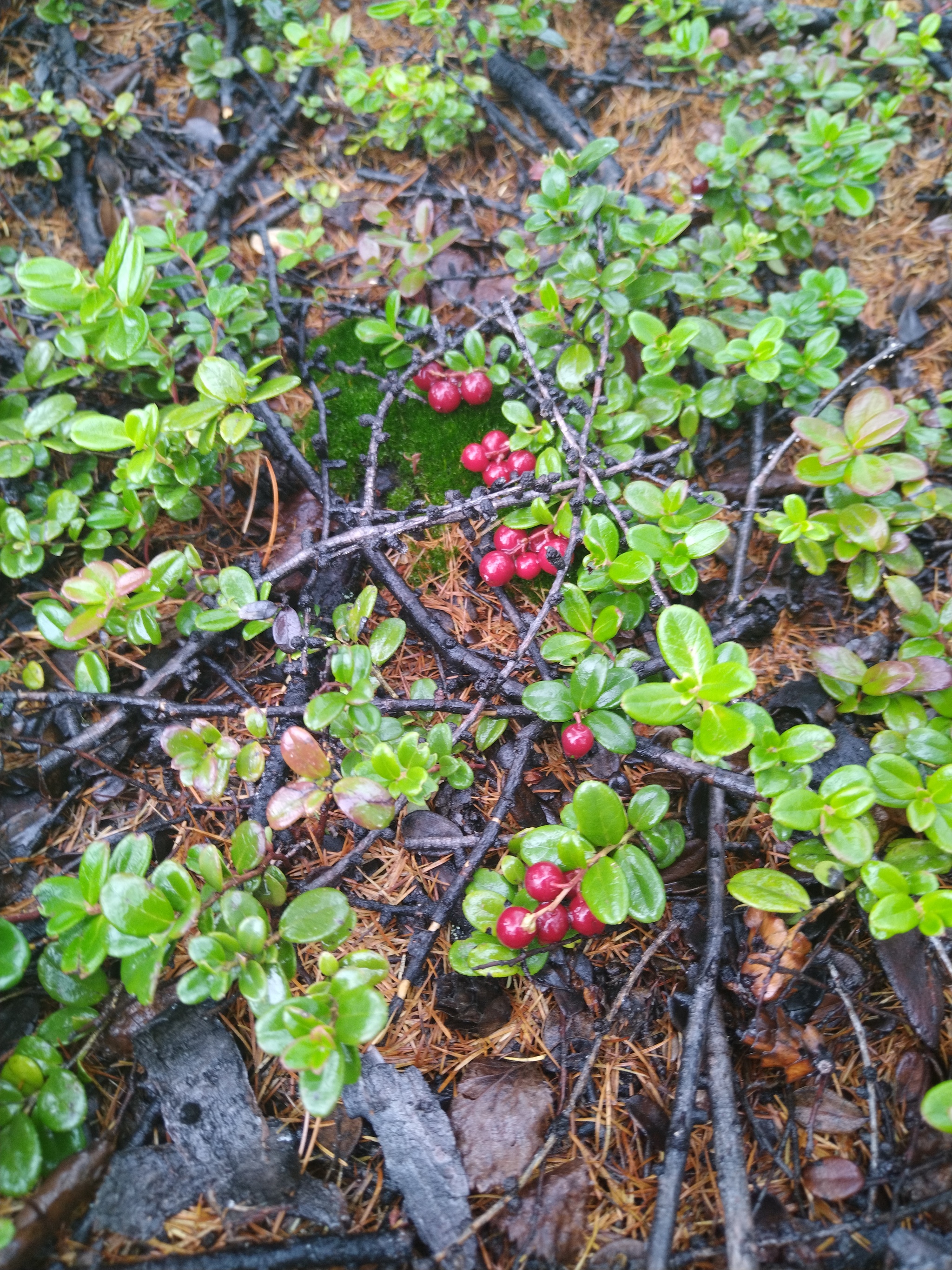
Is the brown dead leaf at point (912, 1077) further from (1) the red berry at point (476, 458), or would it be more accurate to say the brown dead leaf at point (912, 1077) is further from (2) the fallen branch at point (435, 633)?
(1) the red berry at point (476, 458)

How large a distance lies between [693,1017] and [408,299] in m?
2.99

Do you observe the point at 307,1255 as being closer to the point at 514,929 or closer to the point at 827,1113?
the point at 514,929

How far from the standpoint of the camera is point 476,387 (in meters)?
2.78

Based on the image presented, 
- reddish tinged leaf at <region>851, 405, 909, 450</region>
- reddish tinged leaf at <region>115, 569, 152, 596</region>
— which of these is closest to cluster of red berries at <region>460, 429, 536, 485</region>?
reddish tinged leaf at <region>851, 405, 909, 450</region>

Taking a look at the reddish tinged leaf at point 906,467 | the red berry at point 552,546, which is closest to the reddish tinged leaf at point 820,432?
the reddish tinged leaf at point 906,467

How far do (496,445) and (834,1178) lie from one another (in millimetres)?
2393

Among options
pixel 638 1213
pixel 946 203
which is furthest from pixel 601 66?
pixel 638 1213

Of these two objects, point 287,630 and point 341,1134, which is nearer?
point 341,1134

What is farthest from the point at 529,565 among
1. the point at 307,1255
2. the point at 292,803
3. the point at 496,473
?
the point at 307,1255

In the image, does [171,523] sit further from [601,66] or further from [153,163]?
[601,66]

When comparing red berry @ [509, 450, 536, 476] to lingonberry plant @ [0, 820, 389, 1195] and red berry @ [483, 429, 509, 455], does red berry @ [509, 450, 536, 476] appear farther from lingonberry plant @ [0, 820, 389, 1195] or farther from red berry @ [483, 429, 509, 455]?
lingonberry plant @ [0, 820, 389, 1195]

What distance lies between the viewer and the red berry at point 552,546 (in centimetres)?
235

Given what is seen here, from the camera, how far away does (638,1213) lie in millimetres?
1751

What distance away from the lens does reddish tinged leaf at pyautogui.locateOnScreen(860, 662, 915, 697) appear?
2.16 metres
